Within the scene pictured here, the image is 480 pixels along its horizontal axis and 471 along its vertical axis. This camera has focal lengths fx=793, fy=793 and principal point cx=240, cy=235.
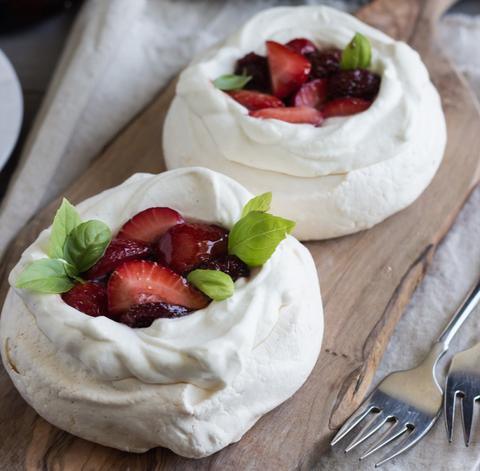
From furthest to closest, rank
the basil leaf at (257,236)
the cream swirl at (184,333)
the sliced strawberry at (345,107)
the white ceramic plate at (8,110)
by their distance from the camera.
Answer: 1. the white ceramic plate at (8,110)
2. the sliced strawberry at (345,107)
3. the basil leaf at (257,236)
4. the cream swirl at (184,333)

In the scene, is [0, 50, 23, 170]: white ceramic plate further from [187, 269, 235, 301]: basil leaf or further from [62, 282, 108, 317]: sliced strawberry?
[187, 269, 235, 301]: basil leaf

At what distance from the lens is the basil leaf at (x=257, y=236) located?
1.98m

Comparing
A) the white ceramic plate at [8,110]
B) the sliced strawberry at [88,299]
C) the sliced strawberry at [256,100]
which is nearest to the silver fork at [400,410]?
the sliced strawberry at [88,299]

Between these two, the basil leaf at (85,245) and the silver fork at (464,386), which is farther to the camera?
the silver fork at (464,386)

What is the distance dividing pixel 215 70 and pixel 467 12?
5.28ft

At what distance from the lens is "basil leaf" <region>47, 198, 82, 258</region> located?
2008 millimetres

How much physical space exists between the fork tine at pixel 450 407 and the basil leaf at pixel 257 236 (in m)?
0.67

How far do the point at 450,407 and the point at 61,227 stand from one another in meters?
1.16

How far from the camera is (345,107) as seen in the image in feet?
8.23

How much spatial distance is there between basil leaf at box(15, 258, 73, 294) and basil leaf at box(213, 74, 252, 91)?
91cm

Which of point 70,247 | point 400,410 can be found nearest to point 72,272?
point 70,247

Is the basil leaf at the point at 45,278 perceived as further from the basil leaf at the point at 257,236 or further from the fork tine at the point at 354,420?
the fork tine at the point at 354,420

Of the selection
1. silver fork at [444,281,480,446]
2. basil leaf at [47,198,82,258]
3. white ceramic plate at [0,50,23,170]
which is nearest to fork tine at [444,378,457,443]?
silver fork at [444,281,480,446]

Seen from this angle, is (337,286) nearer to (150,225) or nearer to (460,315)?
(460,315)
